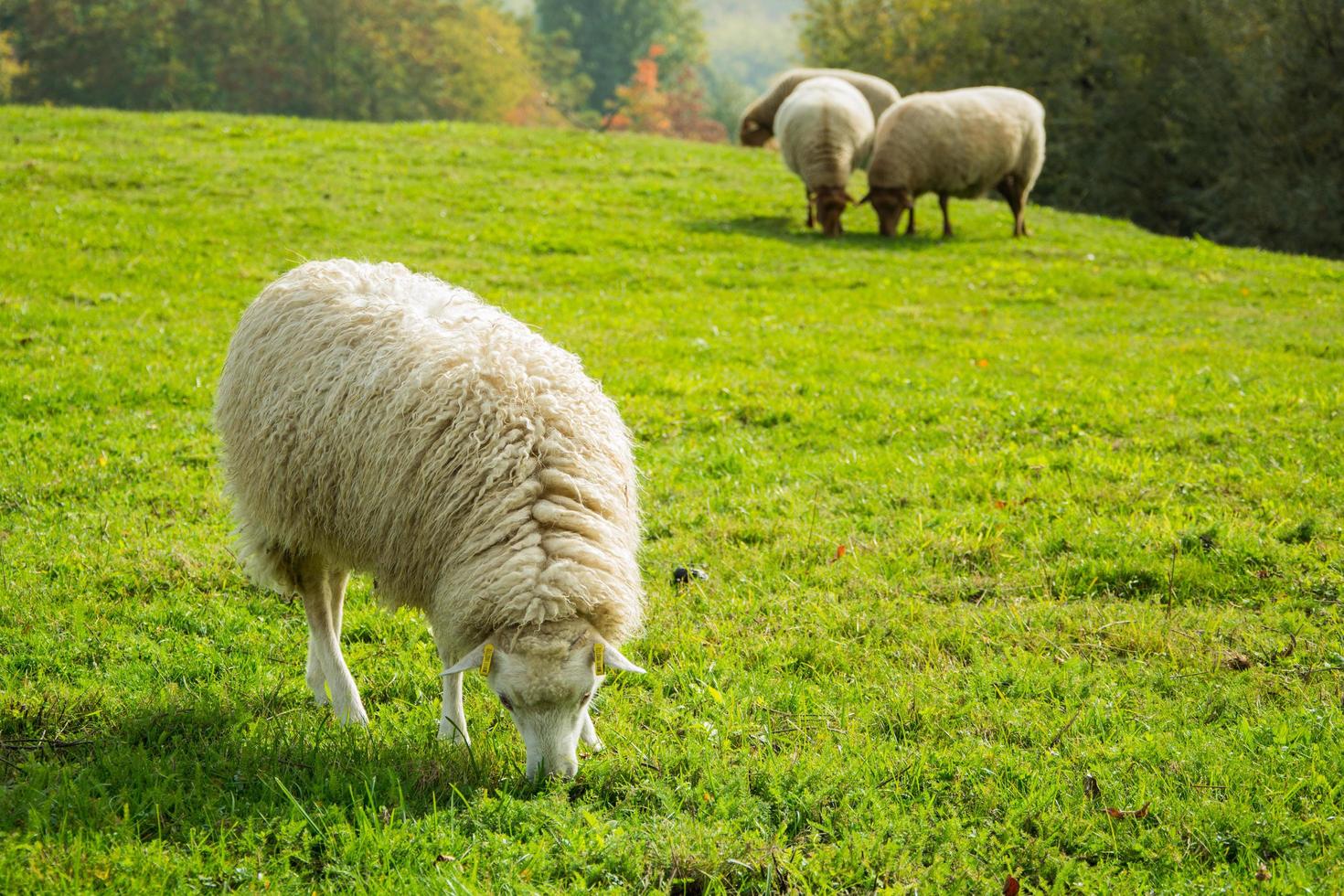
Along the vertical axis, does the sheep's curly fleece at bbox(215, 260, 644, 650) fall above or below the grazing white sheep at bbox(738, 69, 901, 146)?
below

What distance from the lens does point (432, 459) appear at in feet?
14.0

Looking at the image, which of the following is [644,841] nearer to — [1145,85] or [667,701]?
[667,701]

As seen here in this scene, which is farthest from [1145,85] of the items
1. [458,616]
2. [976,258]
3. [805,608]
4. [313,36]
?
[313,36]

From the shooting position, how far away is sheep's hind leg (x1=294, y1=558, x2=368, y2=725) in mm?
4672

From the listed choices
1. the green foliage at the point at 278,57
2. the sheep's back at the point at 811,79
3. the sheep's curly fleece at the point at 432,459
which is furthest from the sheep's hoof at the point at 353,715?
the green foliage at the point at 278,57

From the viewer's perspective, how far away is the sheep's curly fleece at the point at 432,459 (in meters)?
4.00

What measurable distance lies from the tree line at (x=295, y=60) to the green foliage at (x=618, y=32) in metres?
11.6

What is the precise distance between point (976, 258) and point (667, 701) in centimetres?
1336

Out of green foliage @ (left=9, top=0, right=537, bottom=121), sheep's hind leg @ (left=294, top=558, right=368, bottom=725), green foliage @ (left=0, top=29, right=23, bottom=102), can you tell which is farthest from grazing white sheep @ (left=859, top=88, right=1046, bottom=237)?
green foliage @ (left=0, top=29, right=23, bottom=102)

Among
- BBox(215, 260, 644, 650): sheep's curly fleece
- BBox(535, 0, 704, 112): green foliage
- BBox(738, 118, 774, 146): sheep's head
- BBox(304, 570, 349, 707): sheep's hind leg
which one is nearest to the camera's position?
BBox(215, 260, 644, 650): sheep's curly fleece

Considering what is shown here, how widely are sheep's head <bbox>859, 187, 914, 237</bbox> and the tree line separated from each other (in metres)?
30.7

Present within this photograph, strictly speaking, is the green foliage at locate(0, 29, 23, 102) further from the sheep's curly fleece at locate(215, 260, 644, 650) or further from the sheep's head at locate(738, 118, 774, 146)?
the sheep's curly fleece at locate(215, 260, 644, 650)

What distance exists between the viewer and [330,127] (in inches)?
889

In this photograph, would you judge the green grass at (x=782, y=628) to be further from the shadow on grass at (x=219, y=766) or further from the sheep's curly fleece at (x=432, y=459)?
the sheep's curly fleece at (x=432, y=459)
